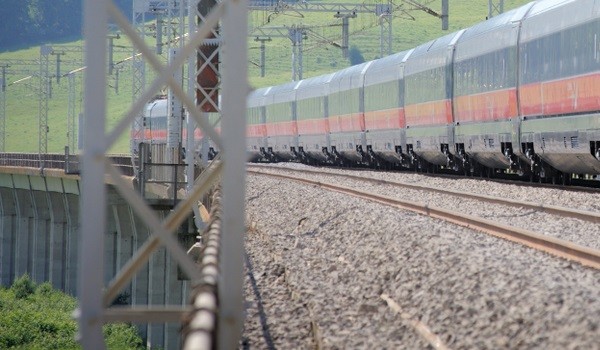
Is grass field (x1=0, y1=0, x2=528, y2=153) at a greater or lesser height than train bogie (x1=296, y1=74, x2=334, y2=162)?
greater

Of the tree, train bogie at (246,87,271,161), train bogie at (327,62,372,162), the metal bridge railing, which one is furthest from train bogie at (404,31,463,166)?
the tree

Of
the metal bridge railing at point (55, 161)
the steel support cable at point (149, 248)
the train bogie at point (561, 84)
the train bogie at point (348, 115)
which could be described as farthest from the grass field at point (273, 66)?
the steel support cable at point (149, 248)

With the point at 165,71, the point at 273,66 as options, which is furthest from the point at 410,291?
the point at 273,66

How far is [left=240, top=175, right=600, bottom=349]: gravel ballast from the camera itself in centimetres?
913

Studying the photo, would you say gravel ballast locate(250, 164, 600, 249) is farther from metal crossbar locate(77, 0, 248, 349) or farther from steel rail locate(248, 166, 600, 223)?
metal crossbar locate(77, 0, 248, 349)

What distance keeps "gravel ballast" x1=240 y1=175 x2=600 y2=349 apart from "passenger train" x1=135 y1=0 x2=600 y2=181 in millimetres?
5632

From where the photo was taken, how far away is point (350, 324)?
1031cm

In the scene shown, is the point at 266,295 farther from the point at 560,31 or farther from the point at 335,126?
the point at 335,126

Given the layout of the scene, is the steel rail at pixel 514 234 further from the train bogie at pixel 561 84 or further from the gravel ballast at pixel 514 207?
the train bogie at pixel 561 84

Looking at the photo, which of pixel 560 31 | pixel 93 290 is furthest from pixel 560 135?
pixel 93 290

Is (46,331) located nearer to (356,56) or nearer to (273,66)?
(273,66)

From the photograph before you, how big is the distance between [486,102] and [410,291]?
16987 millimetres

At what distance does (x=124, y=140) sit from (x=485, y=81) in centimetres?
12925

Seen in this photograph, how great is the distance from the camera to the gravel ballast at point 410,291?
9133 mm
